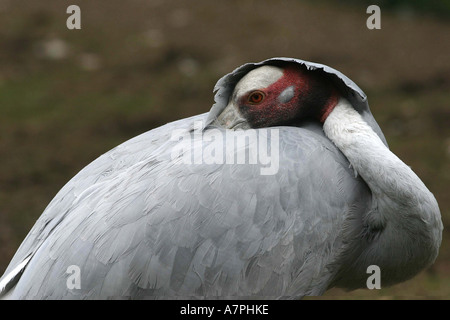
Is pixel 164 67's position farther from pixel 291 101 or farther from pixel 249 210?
pixel 249 210

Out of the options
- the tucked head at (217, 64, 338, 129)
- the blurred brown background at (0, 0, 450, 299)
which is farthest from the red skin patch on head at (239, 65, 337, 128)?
the blurred brown background at (0, 0, 450, 299)

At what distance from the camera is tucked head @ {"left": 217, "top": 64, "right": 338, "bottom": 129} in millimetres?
3795

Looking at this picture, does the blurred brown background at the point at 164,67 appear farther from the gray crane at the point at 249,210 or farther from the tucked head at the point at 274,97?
the tucked head at the point at 274,97

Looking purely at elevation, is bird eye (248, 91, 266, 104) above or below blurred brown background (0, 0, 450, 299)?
below

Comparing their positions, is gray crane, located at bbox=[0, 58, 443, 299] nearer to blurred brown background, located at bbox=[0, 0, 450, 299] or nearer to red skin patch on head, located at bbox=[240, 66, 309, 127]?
red skin patch on head, located at bbox=[240, 66, 309, 127]

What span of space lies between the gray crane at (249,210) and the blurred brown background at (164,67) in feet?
11.8

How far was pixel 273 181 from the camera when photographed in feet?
11.8

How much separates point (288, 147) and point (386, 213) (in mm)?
609

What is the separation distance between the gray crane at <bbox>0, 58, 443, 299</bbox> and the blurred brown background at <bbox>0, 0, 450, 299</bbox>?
3.61 m

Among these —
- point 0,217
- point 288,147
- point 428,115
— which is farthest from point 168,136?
point 428,115

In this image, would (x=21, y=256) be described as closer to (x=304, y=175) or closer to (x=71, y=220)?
(x=71, y=220)

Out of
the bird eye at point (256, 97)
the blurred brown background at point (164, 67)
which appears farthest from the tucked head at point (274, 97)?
the blurred brown background at point (164, 67)

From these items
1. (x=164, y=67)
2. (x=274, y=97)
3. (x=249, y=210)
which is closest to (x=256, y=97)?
(x=274, y=97)

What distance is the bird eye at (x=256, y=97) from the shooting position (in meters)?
3.78
